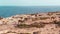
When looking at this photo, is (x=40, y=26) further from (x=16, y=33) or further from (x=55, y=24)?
→ (x=16, y=33)

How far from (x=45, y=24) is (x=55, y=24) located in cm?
191

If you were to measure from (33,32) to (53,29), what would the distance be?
13.5 ft

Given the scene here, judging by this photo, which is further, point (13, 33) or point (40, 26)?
point (40, 26)

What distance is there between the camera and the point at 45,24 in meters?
34.0

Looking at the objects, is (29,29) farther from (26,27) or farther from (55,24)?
(55,24)

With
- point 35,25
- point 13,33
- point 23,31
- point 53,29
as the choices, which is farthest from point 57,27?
point 13,33

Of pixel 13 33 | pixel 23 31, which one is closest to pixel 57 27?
pixel 23 31

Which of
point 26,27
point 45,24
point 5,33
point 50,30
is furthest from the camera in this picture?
point 45,24

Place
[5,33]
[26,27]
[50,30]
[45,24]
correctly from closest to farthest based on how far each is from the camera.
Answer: [5,33]
[50,30]
[26,27]
[45,24]

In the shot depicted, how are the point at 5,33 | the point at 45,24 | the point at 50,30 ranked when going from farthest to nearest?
the point at 45,24 → the point at 50,30 → the point at 5,33

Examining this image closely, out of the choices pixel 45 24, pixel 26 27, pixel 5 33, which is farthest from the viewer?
pixel 45 24

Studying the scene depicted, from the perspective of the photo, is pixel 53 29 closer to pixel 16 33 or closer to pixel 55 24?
pixel 55 24

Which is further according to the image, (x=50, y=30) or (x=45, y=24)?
(x=45, y=24)

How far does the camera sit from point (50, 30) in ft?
96.3
